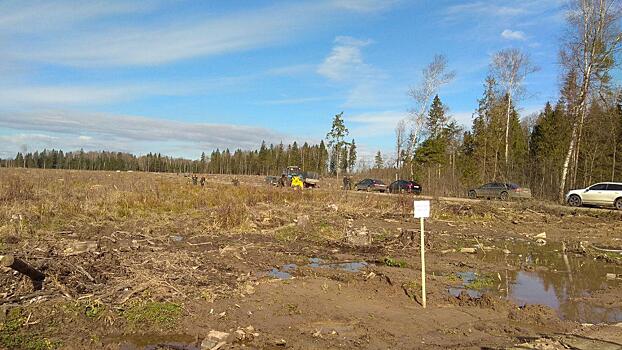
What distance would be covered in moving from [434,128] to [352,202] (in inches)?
1254

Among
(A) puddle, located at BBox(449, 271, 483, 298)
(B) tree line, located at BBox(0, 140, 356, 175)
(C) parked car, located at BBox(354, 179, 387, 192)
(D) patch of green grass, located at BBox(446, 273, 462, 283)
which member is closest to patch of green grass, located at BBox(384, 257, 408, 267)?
(D) patch of green grass, located at BBox(446, 273, 462, 283)

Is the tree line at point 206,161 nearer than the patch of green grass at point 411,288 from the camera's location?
No

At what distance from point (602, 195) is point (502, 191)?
8152 millimetres

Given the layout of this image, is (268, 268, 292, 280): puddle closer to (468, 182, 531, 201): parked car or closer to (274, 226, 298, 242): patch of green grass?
(274, 226, 298, 242): patch of green grass

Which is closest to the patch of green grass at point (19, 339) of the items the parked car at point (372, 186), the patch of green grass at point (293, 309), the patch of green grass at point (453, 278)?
the patch of green grass at point (293, 309)

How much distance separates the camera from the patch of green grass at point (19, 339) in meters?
5.49

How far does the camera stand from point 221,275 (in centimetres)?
926

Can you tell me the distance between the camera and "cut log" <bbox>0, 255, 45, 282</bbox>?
20.2 feet

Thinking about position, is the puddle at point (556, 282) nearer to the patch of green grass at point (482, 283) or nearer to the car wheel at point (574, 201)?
the patch of green grass at point (482, 283)

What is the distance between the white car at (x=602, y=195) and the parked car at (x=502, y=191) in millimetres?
5375

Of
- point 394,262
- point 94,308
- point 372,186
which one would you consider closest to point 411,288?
point 394,262

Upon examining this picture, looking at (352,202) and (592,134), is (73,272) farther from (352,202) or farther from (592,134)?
(592,134)

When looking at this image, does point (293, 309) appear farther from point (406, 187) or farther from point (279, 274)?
point (406, 187)

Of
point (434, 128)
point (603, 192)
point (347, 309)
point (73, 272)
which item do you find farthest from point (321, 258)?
point (434, 128)
